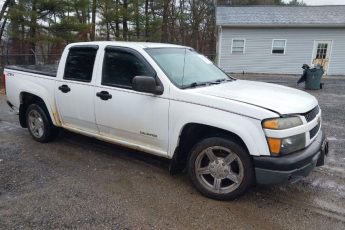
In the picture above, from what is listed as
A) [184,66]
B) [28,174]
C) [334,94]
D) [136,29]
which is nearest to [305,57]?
[334,94]

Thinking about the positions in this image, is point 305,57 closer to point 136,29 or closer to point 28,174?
point 136,29

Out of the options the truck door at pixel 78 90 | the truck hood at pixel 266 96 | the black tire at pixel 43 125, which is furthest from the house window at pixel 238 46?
the truck hood at pixel 266 96

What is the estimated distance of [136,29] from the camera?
873 inches

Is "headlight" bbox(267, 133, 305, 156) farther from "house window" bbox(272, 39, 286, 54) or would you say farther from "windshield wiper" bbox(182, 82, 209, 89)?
"house window" bbox(272, 39, 286, 54)

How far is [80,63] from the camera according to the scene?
4.90 m

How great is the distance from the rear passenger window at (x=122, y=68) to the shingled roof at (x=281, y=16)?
1829 cm

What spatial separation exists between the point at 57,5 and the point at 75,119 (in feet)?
38.6

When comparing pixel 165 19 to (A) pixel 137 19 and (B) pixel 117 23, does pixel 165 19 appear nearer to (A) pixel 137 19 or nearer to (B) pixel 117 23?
(A) pixel 137 19

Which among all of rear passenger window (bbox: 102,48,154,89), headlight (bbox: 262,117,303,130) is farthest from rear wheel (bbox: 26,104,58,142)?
headlight (bbox: 262,117,303,130)

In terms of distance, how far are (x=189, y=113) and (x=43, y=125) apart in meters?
3.12

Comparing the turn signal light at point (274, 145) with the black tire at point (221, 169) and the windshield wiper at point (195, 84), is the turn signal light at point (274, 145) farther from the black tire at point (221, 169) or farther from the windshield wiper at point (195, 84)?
the windshield wiper at point (195, 84)

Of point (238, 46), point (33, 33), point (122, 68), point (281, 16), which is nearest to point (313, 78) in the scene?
point (238, 46)

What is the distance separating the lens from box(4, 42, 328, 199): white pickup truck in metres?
3.34

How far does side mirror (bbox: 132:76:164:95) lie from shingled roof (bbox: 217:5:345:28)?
1888 cm
